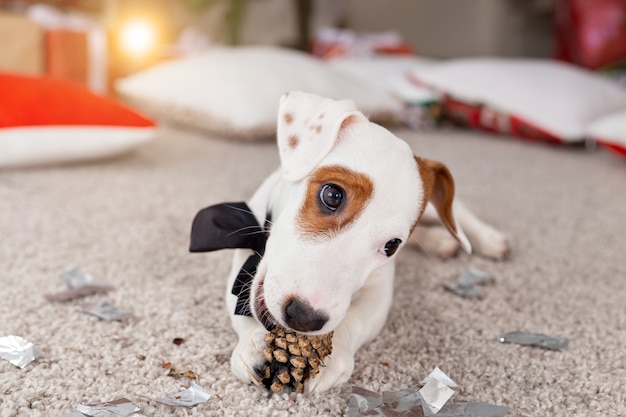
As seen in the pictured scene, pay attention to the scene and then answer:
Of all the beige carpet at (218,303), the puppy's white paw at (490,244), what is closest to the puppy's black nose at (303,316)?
the beige carpet at (218,303)

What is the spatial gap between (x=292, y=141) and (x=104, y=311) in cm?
39

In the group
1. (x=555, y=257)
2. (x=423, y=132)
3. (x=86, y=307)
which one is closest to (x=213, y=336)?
(x=86, y=307)

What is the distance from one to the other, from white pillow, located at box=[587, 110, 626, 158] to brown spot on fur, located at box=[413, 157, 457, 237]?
1.45m

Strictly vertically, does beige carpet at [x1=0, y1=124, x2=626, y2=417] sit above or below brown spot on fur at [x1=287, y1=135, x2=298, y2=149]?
below

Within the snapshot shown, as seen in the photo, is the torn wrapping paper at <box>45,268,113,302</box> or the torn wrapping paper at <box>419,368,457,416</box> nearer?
the torn wrapping paper at <box>419,368,457,416</box>

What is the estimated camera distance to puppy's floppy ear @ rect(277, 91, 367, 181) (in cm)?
90

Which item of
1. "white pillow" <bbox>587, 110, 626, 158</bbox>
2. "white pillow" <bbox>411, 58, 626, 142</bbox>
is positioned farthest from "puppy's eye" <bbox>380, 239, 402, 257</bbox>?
"white pillow" <bbox>411, 58, 626, 142</bbox>

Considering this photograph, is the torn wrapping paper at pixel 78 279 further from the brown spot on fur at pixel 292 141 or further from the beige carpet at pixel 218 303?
the brown spot on fur at pixel 292 141

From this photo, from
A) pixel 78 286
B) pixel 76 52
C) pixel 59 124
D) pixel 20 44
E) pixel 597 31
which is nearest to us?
pixel 78 286

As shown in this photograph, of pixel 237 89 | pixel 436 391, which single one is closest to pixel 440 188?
pixel 436 391

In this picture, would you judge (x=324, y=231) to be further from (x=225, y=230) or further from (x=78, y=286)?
(x=78, y=286)

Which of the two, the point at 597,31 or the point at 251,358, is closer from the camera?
the point at 251,358

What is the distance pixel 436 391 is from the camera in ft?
2.82

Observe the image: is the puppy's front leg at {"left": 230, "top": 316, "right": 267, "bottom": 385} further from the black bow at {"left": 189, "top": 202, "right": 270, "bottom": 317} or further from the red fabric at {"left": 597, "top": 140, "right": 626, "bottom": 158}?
the red fabric at {"left": 597, "top": 140, "right": 626, "bottom": 158}
